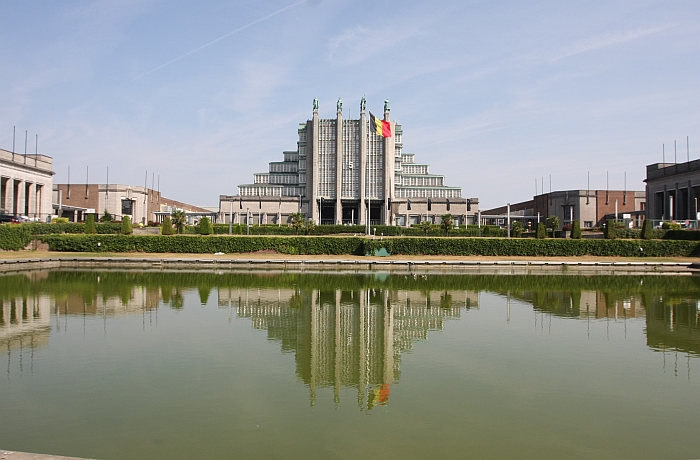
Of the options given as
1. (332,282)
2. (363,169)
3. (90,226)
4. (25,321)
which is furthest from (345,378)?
(363,169)

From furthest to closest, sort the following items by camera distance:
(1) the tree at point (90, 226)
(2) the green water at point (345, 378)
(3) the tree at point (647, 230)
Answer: (3) the tree at point (647, 230) < (1) the tree at point (90, 226) < (2) the green water at point (345, 378)

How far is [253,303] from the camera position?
2534cm

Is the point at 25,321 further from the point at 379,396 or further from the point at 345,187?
the point at 345,187

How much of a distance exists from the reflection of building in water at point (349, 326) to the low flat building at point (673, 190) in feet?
213

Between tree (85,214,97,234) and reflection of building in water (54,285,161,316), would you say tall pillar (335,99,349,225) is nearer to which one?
tree (85,214,97,234)

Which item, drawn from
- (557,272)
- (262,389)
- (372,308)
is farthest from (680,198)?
(262,389)

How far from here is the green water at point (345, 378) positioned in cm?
937

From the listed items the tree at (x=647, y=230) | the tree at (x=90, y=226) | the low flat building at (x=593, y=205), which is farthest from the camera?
the low flat building at (x=593, y=205)

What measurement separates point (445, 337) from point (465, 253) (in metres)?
35.5

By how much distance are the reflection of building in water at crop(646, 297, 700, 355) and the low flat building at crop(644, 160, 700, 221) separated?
191 feet

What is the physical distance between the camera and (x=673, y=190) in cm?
8412

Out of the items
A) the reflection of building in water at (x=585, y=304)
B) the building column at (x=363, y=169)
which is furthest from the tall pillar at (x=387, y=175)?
the reflection of building in water at (x=585, y=304)

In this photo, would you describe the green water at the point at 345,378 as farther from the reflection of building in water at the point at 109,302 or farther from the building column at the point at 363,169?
the building column at the point at 363,169

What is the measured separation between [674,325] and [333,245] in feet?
113
